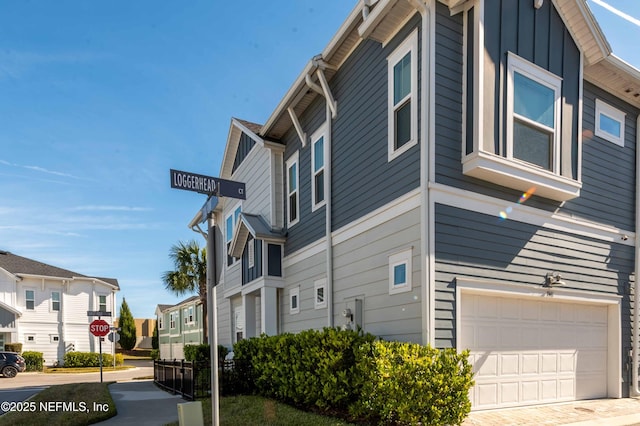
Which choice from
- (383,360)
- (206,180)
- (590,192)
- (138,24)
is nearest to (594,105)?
(590,192)

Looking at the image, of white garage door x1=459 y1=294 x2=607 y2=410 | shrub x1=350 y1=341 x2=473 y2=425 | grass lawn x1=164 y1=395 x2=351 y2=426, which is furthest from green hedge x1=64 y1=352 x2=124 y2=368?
white garage door x1=459 y1=294 x2=607 y2=410

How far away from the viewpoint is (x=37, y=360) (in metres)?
29.3

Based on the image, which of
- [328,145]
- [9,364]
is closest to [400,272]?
[328,145]

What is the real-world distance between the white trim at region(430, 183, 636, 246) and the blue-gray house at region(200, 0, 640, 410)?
0.04 meters

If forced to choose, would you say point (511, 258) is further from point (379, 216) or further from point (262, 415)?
point (262, 415)

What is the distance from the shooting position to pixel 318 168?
11.5 metres

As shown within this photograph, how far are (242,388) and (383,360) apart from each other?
6.08m

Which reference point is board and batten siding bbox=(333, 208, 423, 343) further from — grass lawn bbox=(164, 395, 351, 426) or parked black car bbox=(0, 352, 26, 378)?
parked black car bbox=(0, 352, 26, 378)

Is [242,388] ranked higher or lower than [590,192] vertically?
lower

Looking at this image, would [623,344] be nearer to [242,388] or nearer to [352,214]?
[352,214]

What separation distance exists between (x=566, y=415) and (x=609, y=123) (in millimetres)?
6736

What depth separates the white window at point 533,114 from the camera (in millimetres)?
8078

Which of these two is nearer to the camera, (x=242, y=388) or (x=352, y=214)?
(x=352, y=214)

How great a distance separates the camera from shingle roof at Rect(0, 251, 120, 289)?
31661 millimetres
